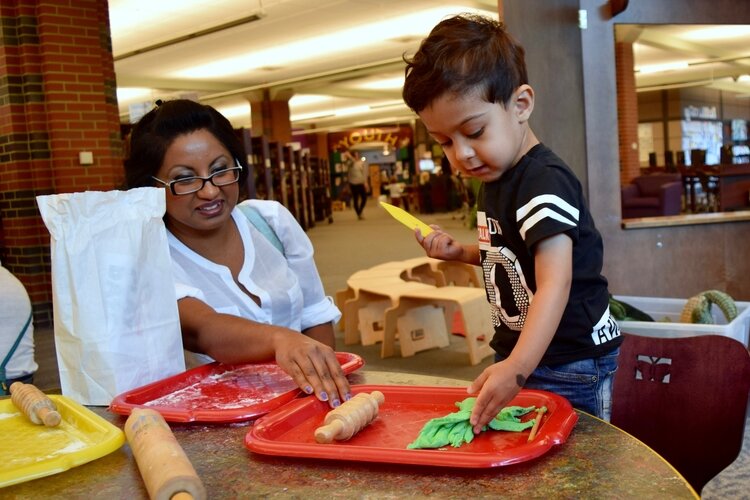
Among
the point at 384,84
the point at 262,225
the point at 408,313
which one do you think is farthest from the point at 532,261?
the point at 384,84

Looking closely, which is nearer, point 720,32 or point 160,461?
point 160,461

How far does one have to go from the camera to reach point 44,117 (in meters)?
6.52

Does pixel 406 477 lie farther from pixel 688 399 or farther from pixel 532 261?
pixel 688 399

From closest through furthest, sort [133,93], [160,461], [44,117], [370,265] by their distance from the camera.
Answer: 1. [160,461]
2. [44,117]
3. [370,265]
4. [133,93]

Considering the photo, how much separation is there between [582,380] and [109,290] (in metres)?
0.89

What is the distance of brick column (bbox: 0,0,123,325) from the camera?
21.0ft

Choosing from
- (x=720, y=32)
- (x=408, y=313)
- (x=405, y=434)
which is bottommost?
(x=408, y=313)

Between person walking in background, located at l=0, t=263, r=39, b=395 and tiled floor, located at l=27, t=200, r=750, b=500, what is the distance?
0.13 meters

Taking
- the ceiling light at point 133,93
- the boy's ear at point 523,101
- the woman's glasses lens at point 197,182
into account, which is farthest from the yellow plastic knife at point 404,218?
the ceiling light at point 133,93

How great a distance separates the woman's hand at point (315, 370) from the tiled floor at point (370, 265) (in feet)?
2.28

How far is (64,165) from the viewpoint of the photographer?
6.52m

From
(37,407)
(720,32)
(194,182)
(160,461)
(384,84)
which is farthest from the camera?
(384,84)

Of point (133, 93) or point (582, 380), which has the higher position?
point (133, 93)

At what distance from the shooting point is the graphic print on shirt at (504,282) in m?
1.37
